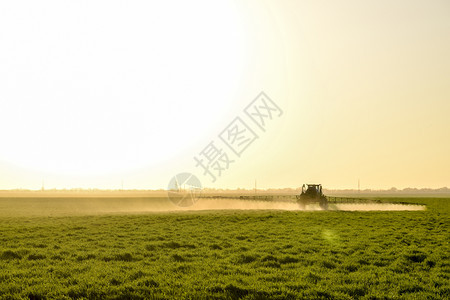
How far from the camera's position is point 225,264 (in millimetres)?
16578

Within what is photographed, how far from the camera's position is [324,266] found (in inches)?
647

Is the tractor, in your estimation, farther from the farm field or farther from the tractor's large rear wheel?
the farm field

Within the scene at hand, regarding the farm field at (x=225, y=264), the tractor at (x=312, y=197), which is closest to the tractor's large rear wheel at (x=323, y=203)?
the tractor at (x=312, y=197)

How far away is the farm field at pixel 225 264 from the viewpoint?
12.5 metres

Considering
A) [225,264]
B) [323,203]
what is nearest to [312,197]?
[323,203]

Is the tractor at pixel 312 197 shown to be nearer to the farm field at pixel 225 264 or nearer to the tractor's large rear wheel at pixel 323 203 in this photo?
the tractor's large rear wheel at pixel 323 203

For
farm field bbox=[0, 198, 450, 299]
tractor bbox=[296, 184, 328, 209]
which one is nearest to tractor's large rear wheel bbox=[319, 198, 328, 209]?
tractor bbox=[296, 184, 328, 209]

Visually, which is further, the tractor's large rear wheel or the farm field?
the tractor's large rear wheel

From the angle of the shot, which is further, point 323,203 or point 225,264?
point 323,203

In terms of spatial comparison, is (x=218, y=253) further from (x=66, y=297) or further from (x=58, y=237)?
(x=58, y=237)

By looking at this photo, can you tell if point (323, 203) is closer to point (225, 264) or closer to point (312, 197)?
point (312, 197)

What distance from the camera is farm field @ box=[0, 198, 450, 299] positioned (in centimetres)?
1254

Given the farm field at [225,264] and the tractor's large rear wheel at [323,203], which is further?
the tractor's large rear wheel at [323,203]

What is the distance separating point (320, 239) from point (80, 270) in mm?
14175
